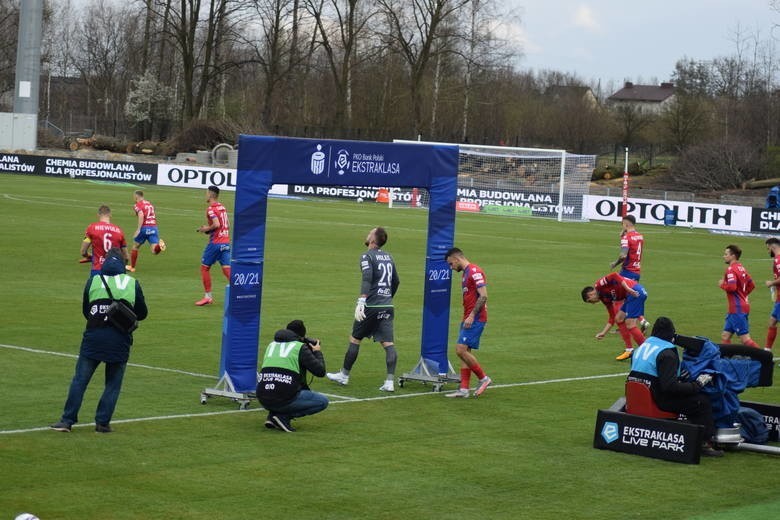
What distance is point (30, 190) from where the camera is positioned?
52969 millimetres

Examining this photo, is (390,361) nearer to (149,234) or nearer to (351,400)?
(351,400)

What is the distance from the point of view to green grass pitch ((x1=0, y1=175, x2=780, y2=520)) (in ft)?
34.2

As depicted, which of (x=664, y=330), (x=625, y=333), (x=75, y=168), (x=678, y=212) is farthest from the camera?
(x=75, y=168)

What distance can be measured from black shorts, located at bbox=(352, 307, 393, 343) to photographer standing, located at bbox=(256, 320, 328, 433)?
2.59 m

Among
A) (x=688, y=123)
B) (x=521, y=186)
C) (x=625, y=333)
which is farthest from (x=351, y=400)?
(x=688, y=123)

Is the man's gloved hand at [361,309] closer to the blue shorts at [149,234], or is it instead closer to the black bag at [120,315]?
the black bag at [120,315]

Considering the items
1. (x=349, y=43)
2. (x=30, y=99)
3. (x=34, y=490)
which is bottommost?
(x=34, y=490)

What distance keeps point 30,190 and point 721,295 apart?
3436 cm

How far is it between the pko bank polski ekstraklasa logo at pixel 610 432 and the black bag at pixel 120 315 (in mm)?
5151

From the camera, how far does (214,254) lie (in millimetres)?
23484

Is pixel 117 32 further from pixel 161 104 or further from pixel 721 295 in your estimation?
pixel 721 295

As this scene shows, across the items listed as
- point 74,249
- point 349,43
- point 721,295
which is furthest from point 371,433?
point 349,43

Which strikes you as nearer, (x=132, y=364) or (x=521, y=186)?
(x=132, y=364)

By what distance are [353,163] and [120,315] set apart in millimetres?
4160
